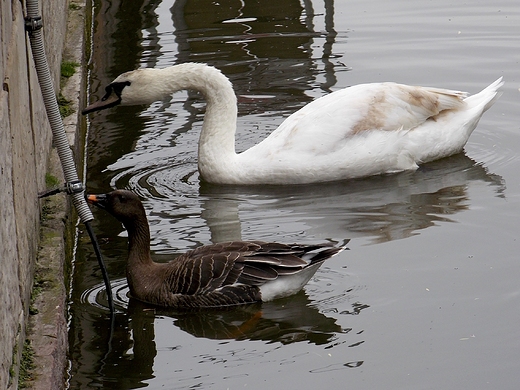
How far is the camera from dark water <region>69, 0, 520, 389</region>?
5668 mm

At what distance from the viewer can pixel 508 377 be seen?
5.35 metres

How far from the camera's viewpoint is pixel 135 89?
Answer: 8.98m

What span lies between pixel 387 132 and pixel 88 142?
300cm

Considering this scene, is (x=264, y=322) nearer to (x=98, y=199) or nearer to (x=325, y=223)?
(x=98, y=199)

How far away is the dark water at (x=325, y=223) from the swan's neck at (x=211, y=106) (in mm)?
300

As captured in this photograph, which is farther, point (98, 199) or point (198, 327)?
point (98, 199)

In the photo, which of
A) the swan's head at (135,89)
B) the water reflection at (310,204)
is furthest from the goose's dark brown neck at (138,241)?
the swan's head at (135,89)

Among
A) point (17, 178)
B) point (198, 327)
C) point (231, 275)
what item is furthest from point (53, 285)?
point (231, 275)

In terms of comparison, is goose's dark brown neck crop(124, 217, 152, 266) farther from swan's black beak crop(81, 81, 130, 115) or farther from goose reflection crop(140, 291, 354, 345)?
swan's black beak crop(81, 81, 130, 115)

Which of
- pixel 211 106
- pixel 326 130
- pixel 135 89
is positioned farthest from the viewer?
Result: pixel 211 106

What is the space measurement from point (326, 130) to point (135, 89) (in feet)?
5.63

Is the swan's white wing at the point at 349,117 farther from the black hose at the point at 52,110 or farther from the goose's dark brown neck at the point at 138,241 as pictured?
the black hose at the point at 52,110

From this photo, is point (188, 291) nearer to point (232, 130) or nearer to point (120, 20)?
point (232, 130)

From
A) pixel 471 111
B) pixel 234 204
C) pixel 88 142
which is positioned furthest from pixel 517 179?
pixel 88 142
